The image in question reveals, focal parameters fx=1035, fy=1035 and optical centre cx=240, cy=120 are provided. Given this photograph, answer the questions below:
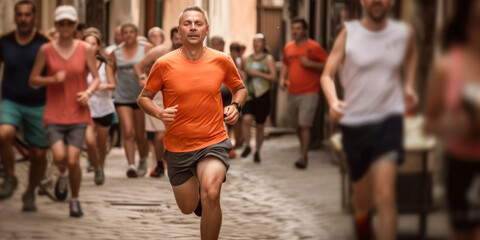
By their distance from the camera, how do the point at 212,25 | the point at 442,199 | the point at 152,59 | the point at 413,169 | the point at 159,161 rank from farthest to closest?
the point at 159,161 → the point at 152,59 → the point at 212,25 → the point at 413,169 → the point at 442,199

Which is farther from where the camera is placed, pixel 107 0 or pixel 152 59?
pixel 107 0

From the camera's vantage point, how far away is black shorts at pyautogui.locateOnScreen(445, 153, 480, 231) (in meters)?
1.81

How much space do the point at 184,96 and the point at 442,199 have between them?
8.13 ft

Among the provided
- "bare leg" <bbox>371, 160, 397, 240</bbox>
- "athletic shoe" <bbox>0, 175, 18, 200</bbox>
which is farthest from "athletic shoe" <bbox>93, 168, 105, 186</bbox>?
"bare leg" <bbox>371, 160, 397, 240</bbox>

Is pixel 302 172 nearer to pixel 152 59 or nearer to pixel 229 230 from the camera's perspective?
pixel 152 59

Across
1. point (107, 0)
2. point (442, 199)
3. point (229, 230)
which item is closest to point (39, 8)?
point (107, 0)

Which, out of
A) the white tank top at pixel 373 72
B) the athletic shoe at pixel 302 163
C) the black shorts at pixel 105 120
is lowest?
the black shorts at pixel 105 120

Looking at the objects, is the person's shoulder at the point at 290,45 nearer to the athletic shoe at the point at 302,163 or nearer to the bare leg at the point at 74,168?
the athletic shoe at the point at 302,163

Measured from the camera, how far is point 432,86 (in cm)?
186

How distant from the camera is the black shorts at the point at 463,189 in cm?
181

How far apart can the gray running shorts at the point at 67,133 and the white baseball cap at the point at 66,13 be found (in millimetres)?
833

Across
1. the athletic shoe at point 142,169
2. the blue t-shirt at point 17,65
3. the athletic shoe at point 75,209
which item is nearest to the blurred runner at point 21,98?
the blue t-shirt at point 17,65

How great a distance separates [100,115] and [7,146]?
1.99 metres

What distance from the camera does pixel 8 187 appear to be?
6.31 metres
